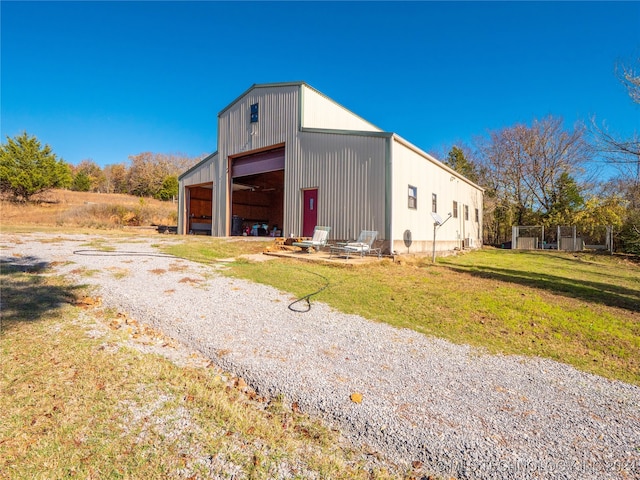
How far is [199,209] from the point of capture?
19.2 meters

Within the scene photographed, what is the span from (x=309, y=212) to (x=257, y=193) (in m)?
11.8

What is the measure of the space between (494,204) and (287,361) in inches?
1072

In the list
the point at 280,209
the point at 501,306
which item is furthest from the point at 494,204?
the point at 501,306

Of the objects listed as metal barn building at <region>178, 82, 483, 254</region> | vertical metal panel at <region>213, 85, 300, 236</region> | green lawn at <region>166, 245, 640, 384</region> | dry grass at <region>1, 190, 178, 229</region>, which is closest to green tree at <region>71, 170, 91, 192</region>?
dry grass at <region>1, 190, 178, 229</region>

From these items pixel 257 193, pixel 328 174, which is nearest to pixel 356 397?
pixel 328 174

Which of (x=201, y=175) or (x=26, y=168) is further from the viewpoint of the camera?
(x=26, y=168)

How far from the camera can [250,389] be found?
257 centimetres

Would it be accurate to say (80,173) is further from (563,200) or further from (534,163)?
(563,200)

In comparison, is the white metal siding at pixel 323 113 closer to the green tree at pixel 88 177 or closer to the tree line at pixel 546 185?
the tree line at pixel 546 185

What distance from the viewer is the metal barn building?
10359mm

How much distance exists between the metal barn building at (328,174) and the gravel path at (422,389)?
6.48 meters

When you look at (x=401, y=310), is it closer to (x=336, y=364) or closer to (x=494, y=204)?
(x=336, y=364)

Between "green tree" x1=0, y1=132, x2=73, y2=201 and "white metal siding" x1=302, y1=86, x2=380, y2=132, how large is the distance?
2744 centimetres

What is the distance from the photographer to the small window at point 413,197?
11.6m
